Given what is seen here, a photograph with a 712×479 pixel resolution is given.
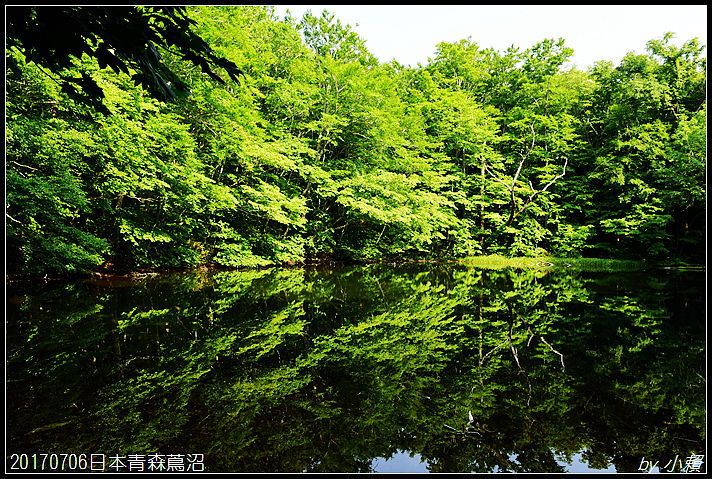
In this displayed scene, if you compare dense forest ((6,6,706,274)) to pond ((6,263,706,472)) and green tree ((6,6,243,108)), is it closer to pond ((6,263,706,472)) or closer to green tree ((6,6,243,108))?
green tree ((6,6,243,108))

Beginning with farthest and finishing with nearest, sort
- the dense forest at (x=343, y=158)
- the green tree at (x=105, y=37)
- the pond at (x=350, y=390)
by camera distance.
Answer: the dense forest at (x=343, y=158) → the pond at (x=350, y=390) → the green tree at (x=105, y=37)

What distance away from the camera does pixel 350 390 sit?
2.75m

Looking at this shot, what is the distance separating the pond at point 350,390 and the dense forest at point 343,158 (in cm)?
190

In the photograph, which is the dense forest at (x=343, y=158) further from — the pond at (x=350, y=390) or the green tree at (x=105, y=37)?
the pond at (x=350, y=390)

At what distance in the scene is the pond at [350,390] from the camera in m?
1.97

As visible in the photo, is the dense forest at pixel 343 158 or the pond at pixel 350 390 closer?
the pond at pixel 350 390

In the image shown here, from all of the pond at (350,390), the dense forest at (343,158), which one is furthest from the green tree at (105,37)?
the pond at (350,390)

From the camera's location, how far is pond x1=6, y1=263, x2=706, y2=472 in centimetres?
197

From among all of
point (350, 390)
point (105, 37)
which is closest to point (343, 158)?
point (350, 390)

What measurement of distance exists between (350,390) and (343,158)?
15.7m

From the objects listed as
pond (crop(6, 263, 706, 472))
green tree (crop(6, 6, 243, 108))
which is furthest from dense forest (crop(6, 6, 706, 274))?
pond (crop(6, 263, 706, 472))

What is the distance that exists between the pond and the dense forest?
1901mm

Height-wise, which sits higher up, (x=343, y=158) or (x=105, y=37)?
(x=343, y=158)

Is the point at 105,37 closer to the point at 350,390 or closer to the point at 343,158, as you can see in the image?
the point at 350,390
